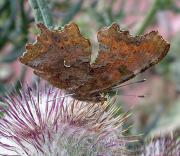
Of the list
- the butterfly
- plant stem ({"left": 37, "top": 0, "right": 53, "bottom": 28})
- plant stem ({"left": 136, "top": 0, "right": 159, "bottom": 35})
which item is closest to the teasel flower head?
the butterfly

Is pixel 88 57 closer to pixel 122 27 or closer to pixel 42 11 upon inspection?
pixel 42 11

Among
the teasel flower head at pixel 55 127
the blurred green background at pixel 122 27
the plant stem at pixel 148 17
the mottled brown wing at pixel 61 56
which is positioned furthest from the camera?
the plant stem at pixel 148 17

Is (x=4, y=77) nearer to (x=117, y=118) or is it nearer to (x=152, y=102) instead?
(x=152, y=102)

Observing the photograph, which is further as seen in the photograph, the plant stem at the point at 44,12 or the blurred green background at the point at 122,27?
the blurred green background at the point at 122,27

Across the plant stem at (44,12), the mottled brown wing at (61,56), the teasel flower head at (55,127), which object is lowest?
the teasel flower head at (55,127)

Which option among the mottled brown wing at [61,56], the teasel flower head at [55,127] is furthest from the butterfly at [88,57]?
the teasel flower head at [55,127]

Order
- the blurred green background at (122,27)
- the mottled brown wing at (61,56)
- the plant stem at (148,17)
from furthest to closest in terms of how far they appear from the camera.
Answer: the plant stem at (148,17)
the blurred green background at (122,27)
the mottled brown wing at (61,56)

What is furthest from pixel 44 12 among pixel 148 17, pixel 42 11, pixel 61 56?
pixel 148 17

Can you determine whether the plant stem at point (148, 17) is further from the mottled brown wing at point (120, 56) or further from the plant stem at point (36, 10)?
the mottled brown wing at point (120, 56)
